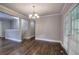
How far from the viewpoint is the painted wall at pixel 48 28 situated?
3.80 metres

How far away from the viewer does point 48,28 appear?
402 centimetres

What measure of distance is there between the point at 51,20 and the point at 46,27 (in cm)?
56

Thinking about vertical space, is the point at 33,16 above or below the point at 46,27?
above

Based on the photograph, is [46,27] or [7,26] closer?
[46,27]

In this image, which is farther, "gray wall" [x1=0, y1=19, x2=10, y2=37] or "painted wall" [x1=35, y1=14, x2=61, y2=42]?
"gray wall" [x1=0, y1=19, x2=10, y2=37]

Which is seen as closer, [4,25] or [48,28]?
[48,28]

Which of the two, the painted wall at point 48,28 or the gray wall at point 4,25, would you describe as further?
the gray wall at point 4,25

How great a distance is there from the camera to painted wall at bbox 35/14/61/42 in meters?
3.80
